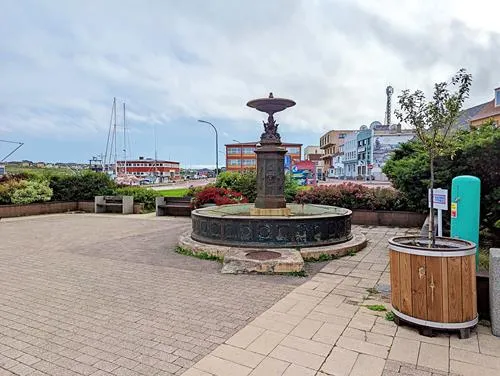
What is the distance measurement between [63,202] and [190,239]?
1230 cm

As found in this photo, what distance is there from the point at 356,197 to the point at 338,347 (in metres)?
9.80

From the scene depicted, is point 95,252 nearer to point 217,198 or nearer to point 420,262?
point 217,198

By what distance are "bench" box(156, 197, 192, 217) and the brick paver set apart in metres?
6.77

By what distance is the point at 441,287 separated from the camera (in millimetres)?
3707

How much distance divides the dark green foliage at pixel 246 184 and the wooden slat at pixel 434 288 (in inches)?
411

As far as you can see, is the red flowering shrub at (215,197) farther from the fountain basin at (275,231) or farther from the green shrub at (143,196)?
the fountain basin at (275,231)

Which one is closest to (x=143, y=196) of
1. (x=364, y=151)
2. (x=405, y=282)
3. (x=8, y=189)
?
(x=8, y=189)

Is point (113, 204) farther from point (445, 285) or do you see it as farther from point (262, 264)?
point (445, 285)

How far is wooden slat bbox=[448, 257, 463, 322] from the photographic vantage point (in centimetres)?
370

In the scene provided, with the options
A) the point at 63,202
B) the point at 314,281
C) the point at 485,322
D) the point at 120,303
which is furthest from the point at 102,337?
the point at 63,202

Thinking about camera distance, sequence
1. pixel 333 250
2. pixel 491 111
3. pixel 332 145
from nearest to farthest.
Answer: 1. pixel 333 250
2. pixel 491 111
3. pixel 332 145

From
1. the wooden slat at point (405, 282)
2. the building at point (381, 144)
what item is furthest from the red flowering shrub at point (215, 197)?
the building at point (381, 144)

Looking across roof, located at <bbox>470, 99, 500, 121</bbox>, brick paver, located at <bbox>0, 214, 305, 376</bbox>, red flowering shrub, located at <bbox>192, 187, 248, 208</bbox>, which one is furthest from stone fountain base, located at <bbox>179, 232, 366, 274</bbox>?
roof, located at <bbox>470, 99, 500, 121</bbox>

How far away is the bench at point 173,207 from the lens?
15.8m
